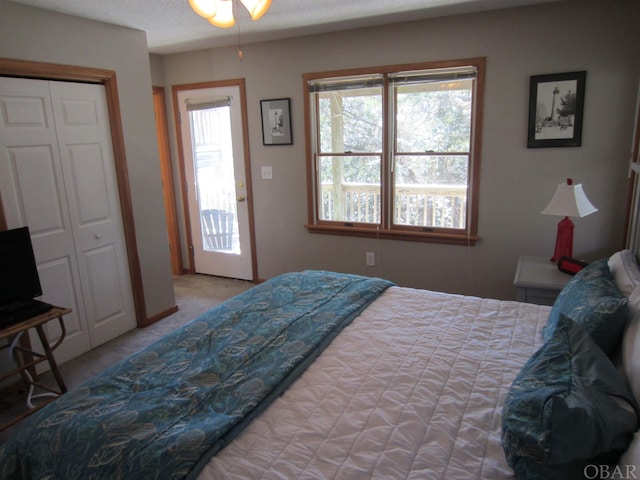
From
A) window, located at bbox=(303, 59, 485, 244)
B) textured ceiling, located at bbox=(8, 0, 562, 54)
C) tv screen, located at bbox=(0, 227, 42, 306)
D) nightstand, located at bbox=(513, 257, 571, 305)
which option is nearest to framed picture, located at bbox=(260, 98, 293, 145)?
window, located at bbox=(303, 59, 485, 244)

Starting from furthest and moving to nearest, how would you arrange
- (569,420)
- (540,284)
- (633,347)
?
(540,284) → (633,347) → (569,420)

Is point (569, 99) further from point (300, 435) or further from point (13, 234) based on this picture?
point (13, 234)

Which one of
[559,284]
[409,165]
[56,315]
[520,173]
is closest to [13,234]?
[56,315]

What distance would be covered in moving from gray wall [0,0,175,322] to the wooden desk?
1006 mm

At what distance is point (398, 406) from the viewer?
1419 mm

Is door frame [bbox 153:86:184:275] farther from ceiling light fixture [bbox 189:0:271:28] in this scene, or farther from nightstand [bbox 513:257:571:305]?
nightstand [bbox 513:257:571:305]

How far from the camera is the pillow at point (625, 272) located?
165 cm

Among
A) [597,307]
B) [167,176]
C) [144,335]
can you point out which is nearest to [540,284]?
[597,307]

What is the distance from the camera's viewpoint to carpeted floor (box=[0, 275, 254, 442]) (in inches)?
109

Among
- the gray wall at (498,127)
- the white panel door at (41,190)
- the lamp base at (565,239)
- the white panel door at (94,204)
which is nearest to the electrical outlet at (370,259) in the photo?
the gray wall at (498,127)

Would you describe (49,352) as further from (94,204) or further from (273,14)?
(273,14)

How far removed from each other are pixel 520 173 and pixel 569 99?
22.7 inches

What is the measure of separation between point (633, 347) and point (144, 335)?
125 inches

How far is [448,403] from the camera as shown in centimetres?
143
